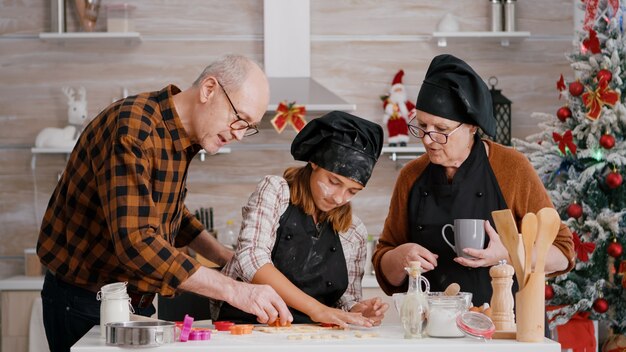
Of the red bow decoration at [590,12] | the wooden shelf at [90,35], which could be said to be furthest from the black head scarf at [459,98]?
the wooden shelf at [90,35]

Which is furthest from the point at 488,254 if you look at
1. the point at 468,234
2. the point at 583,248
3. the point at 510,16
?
the point at 510,16

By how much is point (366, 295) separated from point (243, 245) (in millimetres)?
2251

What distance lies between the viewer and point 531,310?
83.4 inches

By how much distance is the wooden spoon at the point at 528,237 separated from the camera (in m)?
2.13

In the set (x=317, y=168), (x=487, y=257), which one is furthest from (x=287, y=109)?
(x=487, y=257)

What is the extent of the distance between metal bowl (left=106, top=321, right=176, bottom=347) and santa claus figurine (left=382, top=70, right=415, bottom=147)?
10.5 ft

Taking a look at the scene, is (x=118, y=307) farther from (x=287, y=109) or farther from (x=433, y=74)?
(x=287, y=109)

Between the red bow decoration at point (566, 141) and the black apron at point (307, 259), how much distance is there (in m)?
2.04

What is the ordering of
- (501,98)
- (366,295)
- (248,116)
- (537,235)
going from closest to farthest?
(537,235) → (248,116) → (366,295) → (501,98)

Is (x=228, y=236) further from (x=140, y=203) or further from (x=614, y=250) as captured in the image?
(x=140, y=203)

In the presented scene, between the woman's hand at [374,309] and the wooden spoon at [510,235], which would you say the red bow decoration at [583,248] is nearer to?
A: the woman's hand at [374,309]

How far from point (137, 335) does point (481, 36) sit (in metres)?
3.54

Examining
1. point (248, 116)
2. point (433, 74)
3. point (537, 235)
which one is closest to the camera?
point (537, 235)

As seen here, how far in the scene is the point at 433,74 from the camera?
2.62 metres
